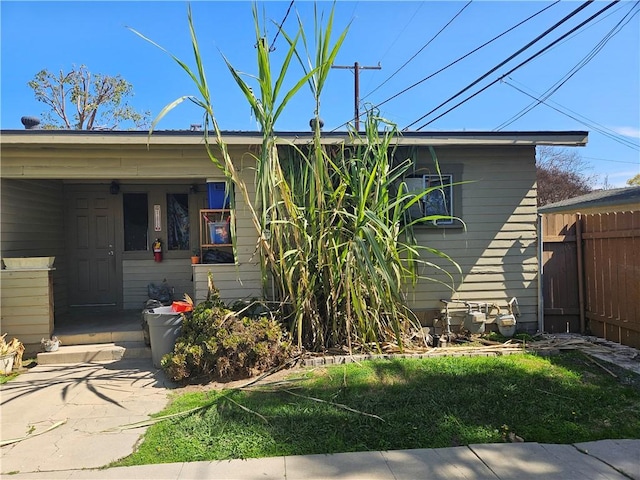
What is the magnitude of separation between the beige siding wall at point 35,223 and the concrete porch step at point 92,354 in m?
1.61

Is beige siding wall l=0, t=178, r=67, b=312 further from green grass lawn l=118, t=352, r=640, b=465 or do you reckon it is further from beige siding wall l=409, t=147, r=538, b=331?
beige siding wall l=409, t=147, r=538, b=331

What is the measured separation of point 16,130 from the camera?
5.80m

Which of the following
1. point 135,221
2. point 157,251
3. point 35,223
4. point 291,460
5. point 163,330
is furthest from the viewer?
point 135,221

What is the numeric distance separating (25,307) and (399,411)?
5.29 metres

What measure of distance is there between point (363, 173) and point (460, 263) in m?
2.34

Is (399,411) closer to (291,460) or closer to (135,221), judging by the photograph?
(291,460)

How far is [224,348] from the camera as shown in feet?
15.6

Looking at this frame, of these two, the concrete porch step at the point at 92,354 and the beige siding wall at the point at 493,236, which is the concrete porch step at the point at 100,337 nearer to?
the concrete porch step at the point at 92,354

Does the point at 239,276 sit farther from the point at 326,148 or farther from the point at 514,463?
the point at 514,463

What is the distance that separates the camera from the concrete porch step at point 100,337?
6.21 metres

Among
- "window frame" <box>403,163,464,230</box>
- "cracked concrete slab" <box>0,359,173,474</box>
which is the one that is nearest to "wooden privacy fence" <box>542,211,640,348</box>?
"window frame" <box>403,163,464,230</box>

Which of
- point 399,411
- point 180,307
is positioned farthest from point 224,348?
point 399,411

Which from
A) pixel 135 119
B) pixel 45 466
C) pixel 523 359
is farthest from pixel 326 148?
pixel 135 119

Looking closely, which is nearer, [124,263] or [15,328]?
[15,328]
